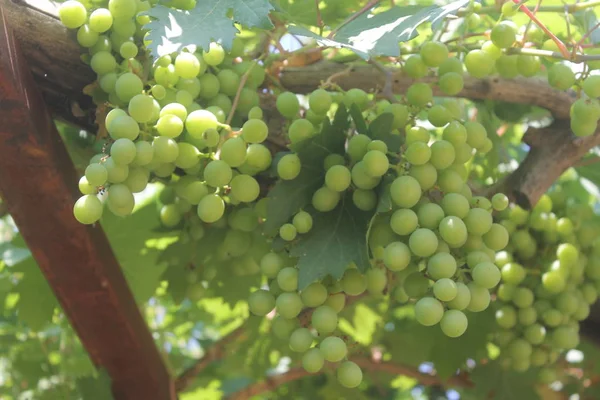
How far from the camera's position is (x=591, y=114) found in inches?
34.8

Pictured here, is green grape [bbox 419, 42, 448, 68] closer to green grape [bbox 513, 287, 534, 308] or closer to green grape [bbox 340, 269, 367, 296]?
green grape [bbox 340, 269, 367, 296]

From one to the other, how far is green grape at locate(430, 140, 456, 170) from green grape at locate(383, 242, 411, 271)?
0.45 ft

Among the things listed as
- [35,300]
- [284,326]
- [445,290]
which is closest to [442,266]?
[445,290]

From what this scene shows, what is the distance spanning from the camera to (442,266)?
743 mm

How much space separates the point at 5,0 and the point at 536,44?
83 cm

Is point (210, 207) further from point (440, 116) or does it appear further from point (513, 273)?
point (513, 273)

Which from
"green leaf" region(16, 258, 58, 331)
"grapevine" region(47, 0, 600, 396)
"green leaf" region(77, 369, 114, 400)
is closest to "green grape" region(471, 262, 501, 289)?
"grapevine" region(47, 0, 600, 396)

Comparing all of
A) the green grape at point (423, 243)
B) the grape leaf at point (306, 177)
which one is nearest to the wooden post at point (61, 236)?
the grape leaf at point (306, 177)

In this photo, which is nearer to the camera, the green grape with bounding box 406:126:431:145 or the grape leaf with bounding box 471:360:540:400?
the green grape with bounding box 406:126:431:145

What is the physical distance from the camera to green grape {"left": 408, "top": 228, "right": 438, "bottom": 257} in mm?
750

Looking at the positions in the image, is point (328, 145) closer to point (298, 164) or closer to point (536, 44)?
point (298, 164)

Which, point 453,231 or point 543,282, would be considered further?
point 543,282

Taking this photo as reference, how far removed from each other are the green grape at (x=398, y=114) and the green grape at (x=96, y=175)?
0.42 m

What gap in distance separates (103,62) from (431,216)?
1.70ft
